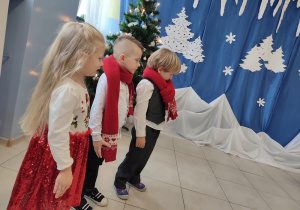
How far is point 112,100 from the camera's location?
130cm

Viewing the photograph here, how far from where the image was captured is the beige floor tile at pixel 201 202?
6.66ft

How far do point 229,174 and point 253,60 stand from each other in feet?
5.96

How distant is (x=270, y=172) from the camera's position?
3.39 m

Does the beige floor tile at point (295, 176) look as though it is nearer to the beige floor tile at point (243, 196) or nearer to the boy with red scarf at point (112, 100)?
the beige floor tile at point (243, 196)

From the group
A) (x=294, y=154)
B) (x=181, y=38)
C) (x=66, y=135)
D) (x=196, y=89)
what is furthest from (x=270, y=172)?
(x=66, y=135)

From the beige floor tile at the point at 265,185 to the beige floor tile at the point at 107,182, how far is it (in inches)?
68.6

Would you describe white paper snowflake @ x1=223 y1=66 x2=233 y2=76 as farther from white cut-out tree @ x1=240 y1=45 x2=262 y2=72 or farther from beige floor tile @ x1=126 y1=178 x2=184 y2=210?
beige floor tile @ x1=126 y1=178 x2=184 y2=210

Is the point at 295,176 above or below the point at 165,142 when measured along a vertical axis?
below

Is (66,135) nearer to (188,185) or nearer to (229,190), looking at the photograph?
(188,185)

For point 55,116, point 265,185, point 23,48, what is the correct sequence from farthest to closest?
point 265,185 < point 23,48 < point 55,116

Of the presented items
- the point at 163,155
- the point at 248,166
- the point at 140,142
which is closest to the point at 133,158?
the point at 140,142

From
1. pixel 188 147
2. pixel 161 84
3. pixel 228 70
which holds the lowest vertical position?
pixel 188 147

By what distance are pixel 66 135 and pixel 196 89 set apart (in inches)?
122

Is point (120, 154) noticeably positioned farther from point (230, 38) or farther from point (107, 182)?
point (230, 38)
